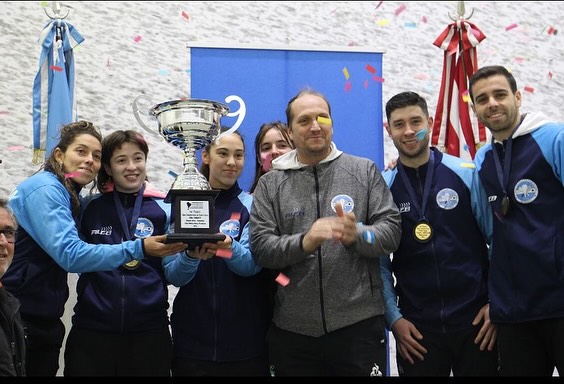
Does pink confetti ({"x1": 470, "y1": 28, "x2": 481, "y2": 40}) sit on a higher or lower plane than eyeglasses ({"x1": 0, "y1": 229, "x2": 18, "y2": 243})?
higher

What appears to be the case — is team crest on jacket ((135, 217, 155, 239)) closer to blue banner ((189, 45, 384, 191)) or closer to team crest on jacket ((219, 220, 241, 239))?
team crest on jacket ((219, 220, 241, 239))

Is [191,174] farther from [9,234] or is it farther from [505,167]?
[505,167]

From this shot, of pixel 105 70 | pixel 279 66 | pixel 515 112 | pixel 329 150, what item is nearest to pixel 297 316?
pixel 329 150

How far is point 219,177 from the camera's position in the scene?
2529mm

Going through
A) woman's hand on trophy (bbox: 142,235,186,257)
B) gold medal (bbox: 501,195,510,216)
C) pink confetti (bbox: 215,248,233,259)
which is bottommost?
pink confetti (bbox: 215,248,233,259)

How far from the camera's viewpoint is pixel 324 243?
7.18 ft

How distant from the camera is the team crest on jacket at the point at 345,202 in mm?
2207

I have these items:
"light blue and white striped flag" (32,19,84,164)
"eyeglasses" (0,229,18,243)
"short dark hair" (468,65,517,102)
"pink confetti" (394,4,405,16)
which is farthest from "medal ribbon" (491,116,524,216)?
"pink confetti" (394,4,405,16)

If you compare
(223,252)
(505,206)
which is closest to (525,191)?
(505,206)

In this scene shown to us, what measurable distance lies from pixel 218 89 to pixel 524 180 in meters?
2.44

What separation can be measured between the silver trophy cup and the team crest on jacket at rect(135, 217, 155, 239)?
11.9 inches

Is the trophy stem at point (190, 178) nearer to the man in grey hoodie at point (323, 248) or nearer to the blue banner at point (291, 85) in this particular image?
the man in grey hoodie at point (323, 248)

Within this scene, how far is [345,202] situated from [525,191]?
0.61 meters

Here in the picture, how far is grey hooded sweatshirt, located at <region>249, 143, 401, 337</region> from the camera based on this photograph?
2121 millimetres
